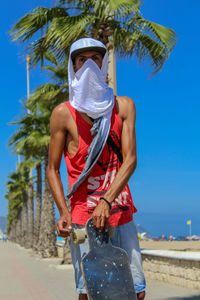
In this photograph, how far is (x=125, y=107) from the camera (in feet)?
8.95

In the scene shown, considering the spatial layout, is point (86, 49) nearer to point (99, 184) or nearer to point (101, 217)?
point (99, 184)

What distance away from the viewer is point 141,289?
8.26 ft

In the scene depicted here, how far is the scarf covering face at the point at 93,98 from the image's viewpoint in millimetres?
2586

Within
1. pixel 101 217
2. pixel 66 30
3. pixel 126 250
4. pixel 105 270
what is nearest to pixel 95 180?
pixel 101 217

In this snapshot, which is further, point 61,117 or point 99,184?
point 61,117

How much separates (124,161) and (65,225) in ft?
1.62

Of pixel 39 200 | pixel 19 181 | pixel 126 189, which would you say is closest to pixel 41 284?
pixel 126 189

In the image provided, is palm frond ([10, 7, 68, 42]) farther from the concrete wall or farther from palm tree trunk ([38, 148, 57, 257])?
palm tree trunk ([38, 148, 57, 257])

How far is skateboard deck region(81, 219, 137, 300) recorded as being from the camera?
7.41 feet

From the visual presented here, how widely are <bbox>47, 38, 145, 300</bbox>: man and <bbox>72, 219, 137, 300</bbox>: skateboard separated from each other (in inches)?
5.8

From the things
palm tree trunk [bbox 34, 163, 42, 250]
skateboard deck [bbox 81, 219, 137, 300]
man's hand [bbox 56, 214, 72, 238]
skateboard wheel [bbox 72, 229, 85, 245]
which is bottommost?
skateboard deck [bbox 81, 219, 137, 300]

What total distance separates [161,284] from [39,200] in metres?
21.1

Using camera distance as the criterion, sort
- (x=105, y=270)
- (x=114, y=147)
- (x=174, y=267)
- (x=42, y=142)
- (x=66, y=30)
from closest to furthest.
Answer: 1. (x=105, y=270)
2. (x=114, y=147)
3. (x=174, y=267)
4. (x=66, y=30)
5. (x=42, y=142)

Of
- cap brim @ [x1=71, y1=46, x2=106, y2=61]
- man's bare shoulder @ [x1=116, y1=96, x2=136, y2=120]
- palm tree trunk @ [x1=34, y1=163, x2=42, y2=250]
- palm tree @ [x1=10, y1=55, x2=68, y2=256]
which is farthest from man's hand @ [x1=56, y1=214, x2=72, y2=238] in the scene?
palm tree trunk @ [x1=34, y1=163, x2=42, y2=250]
